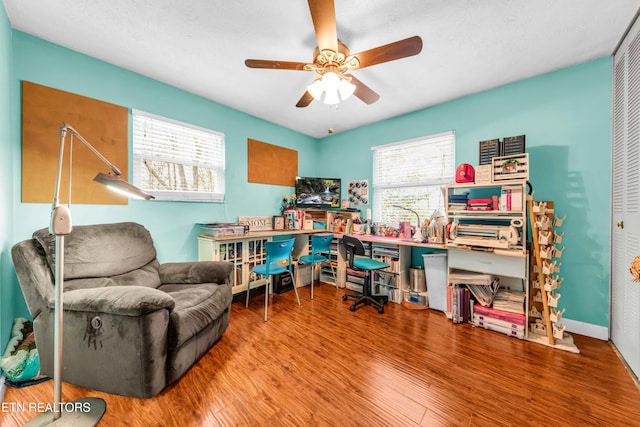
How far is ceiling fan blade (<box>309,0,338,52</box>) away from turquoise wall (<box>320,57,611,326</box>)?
2255mm

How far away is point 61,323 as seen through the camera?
113 cm

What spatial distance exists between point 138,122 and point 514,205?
3.98m

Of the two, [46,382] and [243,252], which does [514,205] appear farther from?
[46,382]

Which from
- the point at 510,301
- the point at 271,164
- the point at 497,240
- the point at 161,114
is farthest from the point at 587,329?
the point at 161,114

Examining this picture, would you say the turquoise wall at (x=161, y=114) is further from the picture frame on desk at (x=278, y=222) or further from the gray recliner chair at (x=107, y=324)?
the gray recliner chair at (x=107, y=324)

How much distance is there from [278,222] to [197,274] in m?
1.69

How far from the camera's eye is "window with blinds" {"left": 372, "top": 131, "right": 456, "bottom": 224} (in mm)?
3057

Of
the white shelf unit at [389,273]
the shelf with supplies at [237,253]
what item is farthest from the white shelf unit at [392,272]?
the shelf with supplies at [237,253]

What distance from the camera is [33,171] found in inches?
75.0

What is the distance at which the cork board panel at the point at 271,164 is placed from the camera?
11.5 feet

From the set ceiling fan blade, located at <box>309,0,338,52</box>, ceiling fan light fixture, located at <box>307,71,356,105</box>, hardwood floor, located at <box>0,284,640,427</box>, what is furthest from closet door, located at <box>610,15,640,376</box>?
ceiling fan blade, located at <box>309,0,338,52</box>

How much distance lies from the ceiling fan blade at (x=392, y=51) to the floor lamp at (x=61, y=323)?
177 centimetres

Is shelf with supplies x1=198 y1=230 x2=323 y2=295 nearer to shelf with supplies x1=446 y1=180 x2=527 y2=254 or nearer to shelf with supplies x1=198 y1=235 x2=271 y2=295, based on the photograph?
shelf with supplies x1=198 y1=235 x2=271 y2=295

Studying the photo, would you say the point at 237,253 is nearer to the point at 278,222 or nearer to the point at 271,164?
the point at 278,222
